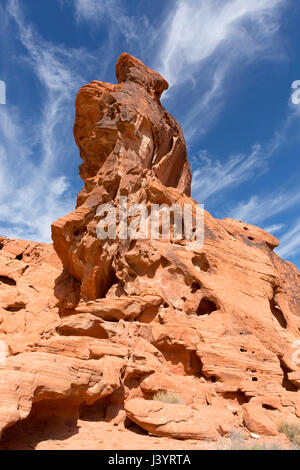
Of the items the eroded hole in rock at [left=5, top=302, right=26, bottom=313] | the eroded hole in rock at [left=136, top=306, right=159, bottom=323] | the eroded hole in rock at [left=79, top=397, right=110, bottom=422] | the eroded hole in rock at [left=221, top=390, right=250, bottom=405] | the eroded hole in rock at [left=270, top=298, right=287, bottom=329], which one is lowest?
the eroded hole in rock at [left=79, top=397, right=110, bottom=422]

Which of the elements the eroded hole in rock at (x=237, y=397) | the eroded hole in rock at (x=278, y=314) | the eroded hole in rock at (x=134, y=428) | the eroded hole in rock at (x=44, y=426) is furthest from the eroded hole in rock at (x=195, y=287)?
the eroded hole in rock at (x=44, y=426)

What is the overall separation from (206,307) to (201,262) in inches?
83.9

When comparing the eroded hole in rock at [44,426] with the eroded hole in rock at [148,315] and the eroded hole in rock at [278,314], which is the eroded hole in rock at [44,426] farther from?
the eroded hole in rock at [278,314]

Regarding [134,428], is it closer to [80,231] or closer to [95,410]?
[95,410]

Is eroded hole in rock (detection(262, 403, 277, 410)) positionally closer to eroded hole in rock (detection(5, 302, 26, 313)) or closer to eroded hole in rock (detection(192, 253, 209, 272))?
eroded hole in rock (detection(192, 253, 209, 272))

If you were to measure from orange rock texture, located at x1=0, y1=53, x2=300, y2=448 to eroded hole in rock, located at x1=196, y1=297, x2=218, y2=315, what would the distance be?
61mm

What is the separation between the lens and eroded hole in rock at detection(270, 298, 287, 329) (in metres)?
16.0

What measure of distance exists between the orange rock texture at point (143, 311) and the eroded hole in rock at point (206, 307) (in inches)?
2.4

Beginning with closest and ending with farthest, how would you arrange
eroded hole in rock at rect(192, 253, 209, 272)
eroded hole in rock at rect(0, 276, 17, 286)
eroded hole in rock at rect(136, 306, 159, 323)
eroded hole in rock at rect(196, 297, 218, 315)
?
1. eroded hole in rock at rect(136, 306, 159, 323)
2. eroded hole in rock at rect(196, 297, 218, 315)
3. eroded hole in rock at rect(192, 253, 209, 272)
4. eroded hole in rock at rect(0, 276, 17, 286)

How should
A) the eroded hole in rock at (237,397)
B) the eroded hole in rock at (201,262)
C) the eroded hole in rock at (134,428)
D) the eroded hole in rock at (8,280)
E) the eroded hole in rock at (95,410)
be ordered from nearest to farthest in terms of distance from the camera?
the eroded hole in rock at (134,428) < the eroded hole in rock at (95,410) < the eroded hole in rock at (237,397) < the eroded hole in rock at (201,262) < the eroded hole in rock at (8,280)

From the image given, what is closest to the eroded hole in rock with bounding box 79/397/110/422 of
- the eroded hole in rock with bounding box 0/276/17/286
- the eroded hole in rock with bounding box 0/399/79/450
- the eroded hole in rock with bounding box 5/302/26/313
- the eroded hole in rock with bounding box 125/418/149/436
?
the eroded hole in rock with bounding box 0/399/79/450

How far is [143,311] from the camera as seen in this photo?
11.7 m

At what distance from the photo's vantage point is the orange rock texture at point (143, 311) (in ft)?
22.7
